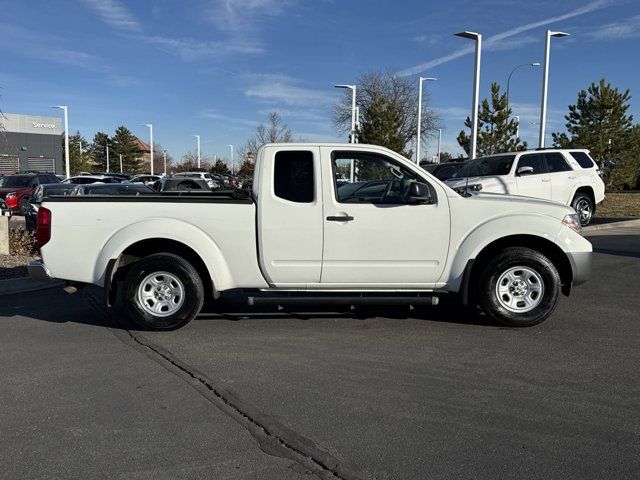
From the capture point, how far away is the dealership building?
57.4 meters

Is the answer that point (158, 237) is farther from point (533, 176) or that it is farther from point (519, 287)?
point (533, 176)

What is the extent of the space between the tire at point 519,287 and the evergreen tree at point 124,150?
86817 millimetres

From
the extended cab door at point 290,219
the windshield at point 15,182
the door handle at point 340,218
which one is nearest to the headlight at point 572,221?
the door handle at point 340,218

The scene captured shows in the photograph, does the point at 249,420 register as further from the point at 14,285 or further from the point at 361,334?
the point at 14,285

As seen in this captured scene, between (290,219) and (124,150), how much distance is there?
86637mm

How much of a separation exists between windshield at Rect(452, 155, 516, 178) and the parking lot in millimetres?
7745

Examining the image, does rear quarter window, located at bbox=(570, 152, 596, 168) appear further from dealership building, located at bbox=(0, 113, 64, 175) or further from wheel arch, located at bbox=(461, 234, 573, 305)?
dealership building, located at bbox=(0, 113, 64, 175)

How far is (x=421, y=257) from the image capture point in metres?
5.70

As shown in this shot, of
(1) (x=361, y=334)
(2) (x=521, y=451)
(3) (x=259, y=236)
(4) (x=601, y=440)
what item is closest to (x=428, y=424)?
(2) (x=521, y=451)

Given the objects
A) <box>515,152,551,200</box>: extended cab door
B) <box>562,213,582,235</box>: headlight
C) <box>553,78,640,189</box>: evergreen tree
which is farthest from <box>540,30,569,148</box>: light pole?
<box>562,213,582,235</box>: headlight

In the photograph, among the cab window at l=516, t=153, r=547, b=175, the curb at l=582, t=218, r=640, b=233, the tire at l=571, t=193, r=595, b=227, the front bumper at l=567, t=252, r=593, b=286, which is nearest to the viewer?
the front bumper at l=567, t=252, r=593, b=286

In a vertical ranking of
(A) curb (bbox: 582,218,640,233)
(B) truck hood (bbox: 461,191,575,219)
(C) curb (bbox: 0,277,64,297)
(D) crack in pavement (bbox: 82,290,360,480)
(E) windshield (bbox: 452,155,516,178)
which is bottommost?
(D) crack in pavement (bbox: 82,290,360,480)

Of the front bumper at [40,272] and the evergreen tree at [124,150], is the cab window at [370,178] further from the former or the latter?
the evergreen tree at [124,150]

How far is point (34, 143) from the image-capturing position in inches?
2367
